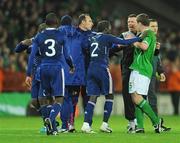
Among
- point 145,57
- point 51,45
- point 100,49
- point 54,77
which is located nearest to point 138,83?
point 145,57

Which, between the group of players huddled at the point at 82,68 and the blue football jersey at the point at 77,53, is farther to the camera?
the blue football jersey at the point at 77,53

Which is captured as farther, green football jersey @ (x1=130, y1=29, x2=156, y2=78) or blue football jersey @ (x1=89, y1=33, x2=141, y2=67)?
blue football jersey @ (x1=89, y1=33, x2=141, y2=67)

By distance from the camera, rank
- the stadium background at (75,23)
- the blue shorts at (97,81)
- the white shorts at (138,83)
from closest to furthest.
Result: the white shorts at (138,83)
the blue shorts at (97,81)
the stadium background at (75,23)

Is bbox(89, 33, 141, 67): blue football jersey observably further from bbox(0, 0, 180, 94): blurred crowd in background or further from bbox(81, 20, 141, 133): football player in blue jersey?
bbox(0, 0, 180, 94): blurred crowd in background

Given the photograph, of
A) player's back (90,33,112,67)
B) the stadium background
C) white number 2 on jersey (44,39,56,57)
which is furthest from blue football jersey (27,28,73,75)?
the stadium background

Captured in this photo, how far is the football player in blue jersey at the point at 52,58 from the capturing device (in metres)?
15.5

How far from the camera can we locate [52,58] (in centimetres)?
1551

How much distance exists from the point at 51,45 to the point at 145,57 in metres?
1.96

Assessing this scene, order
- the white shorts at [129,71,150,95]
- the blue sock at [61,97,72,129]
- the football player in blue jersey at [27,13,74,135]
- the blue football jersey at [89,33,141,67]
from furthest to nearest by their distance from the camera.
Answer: the blue sock at [61,97,72,129] < the blue football jersey at [89,33,141,67] < the white shorts at [129,71,150,95] < the football player in blue jersey at [27,13,74,135]

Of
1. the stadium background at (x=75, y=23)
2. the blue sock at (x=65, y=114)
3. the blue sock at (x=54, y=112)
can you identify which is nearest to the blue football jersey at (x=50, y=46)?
the blue sock at (x=54, y=112)

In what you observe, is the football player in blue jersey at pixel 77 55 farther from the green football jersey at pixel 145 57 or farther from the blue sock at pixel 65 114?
the green football jersey at pixel 145 57

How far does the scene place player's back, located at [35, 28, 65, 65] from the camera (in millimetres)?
15516

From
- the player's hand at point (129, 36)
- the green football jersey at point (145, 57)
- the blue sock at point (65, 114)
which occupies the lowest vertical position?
the blue sock at point (65, 114)

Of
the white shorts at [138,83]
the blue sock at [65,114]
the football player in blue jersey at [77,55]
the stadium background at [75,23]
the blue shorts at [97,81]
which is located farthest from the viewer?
the stadium background at [75,23]
